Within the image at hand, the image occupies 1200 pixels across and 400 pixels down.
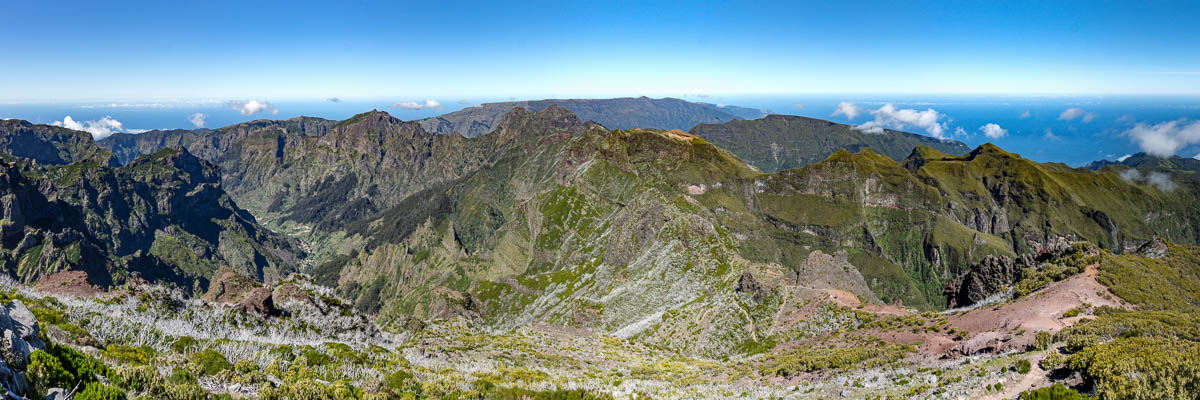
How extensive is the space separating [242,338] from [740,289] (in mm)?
63412

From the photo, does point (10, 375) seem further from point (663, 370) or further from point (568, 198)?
point (568, 198)

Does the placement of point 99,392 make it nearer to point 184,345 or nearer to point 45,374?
point 45,374

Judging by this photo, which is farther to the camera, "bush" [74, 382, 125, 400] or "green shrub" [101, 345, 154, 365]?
"green shrub" [101, 345, 154, 365]

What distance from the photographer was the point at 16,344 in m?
9.51

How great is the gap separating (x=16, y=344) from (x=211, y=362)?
29.1 ft

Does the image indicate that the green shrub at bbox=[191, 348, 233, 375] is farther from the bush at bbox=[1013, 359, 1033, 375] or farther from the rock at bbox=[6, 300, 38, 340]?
the bush at bbox=[1013, 359, 1033, 375]

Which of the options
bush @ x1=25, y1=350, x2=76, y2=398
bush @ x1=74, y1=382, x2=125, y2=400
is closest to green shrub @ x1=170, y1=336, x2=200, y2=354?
bush @ x1=25, y1=350, x2=76, y2=398

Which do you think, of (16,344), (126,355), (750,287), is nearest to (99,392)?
(16,344)

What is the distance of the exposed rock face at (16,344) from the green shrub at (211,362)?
5.72 metres

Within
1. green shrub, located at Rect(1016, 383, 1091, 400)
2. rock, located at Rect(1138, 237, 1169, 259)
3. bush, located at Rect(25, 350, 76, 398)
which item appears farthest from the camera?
rock, located at Rect(1138, 237, 1169, 259)

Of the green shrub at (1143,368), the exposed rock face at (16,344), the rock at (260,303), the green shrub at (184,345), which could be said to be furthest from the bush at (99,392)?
the green shrub at (1143,368)

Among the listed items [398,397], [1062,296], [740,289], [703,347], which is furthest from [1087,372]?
[740,289]

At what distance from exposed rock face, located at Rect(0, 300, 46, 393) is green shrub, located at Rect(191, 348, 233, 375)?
5.72m

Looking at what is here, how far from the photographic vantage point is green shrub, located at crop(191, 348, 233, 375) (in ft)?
54.9
